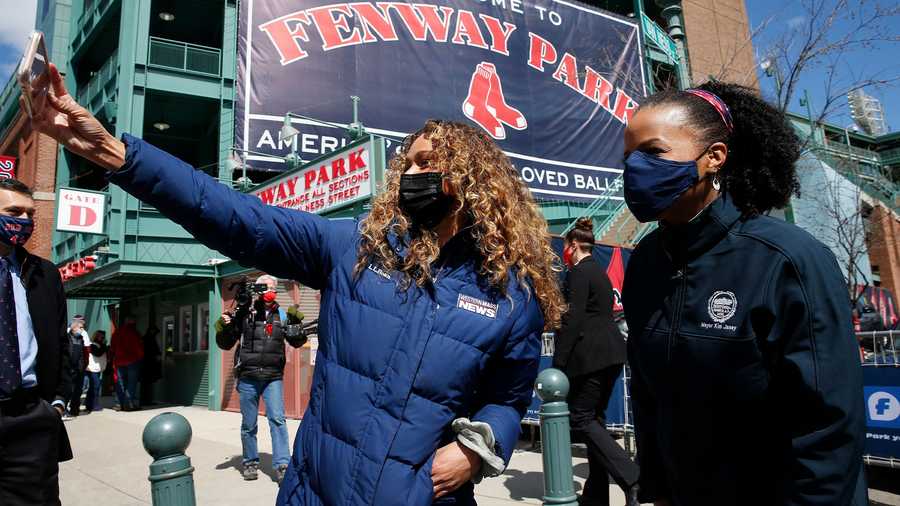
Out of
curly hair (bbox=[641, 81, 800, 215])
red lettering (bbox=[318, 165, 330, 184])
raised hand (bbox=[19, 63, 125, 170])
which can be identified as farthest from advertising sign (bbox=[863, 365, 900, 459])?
red lettering (bbox=[318, 165, 330, 184])

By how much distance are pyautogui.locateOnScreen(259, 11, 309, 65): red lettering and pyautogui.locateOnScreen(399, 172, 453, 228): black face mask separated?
14.6 metres

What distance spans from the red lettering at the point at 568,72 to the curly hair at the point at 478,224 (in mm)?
18507

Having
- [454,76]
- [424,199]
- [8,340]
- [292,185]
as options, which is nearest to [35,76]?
[424,199]

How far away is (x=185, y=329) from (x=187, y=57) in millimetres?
7088

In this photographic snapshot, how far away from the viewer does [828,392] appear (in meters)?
1.42

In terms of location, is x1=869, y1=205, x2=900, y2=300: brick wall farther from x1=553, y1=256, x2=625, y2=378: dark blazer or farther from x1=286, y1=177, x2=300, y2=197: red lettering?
x1=553, y1=256, x2=625, y2=378: dark blazer

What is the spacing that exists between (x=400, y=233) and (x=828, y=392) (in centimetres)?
128

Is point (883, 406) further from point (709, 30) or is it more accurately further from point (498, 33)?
point (709, 30)

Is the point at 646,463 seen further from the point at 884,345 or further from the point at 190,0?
the point at 190,0

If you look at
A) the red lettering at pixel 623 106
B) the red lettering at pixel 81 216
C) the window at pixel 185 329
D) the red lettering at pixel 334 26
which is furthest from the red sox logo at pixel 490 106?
the red lettering at pixel 81 216

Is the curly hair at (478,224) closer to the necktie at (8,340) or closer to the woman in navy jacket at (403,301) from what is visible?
the woman in navy jacket at (403,301)

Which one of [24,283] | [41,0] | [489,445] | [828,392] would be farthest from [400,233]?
[41,0]

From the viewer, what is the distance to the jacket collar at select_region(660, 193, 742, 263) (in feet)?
5.72

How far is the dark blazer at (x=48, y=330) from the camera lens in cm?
319
